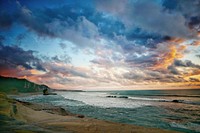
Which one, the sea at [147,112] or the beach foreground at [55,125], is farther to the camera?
the sea at [147,112]

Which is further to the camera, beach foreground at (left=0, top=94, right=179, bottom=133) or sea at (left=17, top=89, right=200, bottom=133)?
sea at (left=17, top=89, right=200, bottom=133)

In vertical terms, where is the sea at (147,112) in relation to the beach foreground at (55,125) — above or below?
below

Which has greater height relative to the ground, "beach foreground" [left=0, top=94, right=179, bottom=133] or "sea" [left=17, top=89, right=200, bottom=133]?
"beach foreground" [left=0, top=94, right=179, bottom=133]

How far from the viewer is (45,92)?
12006 centimetres

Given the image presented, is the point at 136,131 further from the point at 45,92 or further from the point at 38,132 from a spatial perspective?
the point at 45,92

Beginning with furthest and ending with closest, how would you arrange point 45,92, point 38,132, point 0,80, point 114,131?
point 0,80 < point 45,92 < point 114,131 < point 38,132

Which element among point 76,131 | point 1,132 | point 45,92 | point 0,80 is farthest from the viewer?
point 0,80

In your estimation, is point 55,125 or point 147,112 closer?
point 55,125

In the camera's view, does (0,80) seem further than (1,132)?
Yes

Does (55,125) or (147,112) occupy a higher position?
(55,125)

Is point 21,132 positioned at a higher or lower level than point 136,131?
higher

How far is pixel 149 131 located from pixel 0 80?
217496 millimetres

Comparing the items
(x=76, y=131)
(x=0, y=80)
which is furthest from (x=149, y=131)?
(x=0, y=80)

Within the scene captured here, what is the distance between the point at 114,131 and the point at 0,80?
216 m
